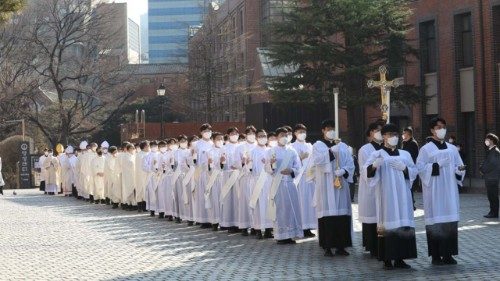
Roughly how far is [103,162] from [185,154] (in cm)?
1278

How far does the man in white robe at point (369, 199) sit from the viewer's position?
15.0 metres

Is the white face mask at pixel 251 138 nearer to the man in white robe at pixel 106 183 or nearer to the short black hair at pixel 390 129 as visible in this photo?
the short black hair at pixel 390 129

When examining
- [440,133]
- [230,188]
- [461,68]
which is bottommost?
[230,188]

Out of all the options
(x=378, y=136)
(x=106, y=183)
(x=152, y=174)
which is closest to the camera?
(x=378, y=136)

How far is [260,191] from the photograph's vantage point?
19.5m

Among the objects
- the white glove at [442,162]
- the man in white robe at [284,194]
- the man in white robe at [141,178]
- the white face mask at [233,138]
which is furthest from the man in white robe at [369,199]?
the man in white robe at [141,178]

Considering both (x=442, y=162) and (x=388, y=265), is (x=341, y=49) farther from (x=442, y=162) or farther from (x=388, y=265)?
(x=388, y=265)

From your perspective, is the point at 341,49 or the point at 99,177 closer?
the point at 99,177

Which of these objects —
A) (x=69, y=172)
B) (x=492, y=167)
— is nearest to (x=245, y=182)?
(x=492, y=167)

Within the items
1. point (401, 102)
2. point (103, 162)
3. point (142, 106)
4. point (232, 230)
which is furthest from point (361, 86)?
point (142, 106)

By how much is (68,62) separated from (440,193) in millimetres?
54119

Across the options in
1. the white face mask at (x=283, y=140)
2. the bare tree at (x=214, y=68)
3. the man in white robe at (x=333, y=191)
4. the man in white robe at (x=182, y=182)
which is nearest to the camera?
the man in white robe at (x=333, y=191)

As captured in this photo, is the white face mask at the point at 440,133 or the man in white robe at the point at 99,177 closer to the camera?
the white face mask at the point at 440,133

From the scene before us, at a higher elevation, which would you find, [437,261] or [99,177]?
[99,177]
